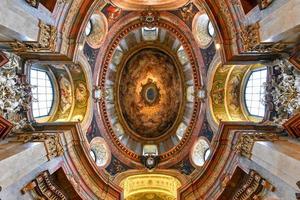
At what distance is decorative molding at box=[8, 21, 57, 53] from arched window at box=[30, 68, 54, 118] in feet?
16.1

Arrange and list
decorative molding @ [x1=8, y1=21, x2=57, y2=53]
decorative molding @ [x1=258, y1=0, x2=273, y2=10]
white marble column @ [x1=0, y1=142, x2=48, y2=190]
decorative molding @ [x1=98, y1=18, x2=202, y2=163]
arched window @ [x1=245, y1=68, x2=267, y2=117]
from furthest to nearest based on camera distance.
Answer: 1. decorative molding @ [x1=98, y1=18, x2=202, y2=163]
2. arched window @ [x1=245, y1=68, x2=267, y2=117]
3. decorative molding @ [x1=8, y1=21, x2=57, y2=53]
4. decorative molding @ [x1=258, y1=0, x2=273, y2=10]
5. white marble column @ [x1=0, y1=142, x2=48, y2=190]

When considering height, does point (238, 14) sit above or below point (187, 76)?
above

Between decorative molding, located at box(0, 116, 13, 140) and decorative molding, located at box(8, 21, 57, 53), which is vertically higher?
decorative molding, located at box(8, 21, 57, 53)

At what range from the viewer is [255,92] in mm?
16547

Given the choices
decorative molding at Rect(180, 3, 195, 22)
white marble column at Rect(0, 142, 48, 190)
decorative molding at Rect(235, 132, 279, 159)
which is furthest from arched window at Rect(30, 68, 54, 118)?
decorative molding at Rect(235, 132, 279, 159)

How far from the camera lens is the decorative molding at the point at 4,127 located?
444 inches

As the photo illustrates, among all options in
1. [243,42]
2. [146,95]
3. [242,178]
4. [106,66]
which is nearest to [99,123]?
[106,66]

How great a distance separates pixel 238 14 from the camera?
1243 centimetres

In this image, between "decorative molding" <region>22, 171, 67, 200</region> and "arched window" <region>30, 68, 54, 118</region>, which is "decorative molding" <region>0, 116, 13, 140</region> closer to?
"decorative molding" <region>22, 171, 67, 200</region>

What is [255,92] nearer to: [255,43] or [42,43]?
[255,43]

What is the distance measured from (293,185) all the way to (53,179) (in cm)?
1034

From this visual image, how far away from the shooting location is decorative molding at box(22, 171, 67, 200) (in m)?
11.4

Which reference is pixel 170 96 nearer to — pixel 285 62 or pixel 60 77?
pixel 60 77

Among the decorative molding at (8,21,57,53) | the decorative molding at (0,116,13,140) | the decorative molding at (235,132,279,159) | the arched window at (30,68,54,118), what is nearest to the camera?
the decorative molding at (8,21,57,53)
